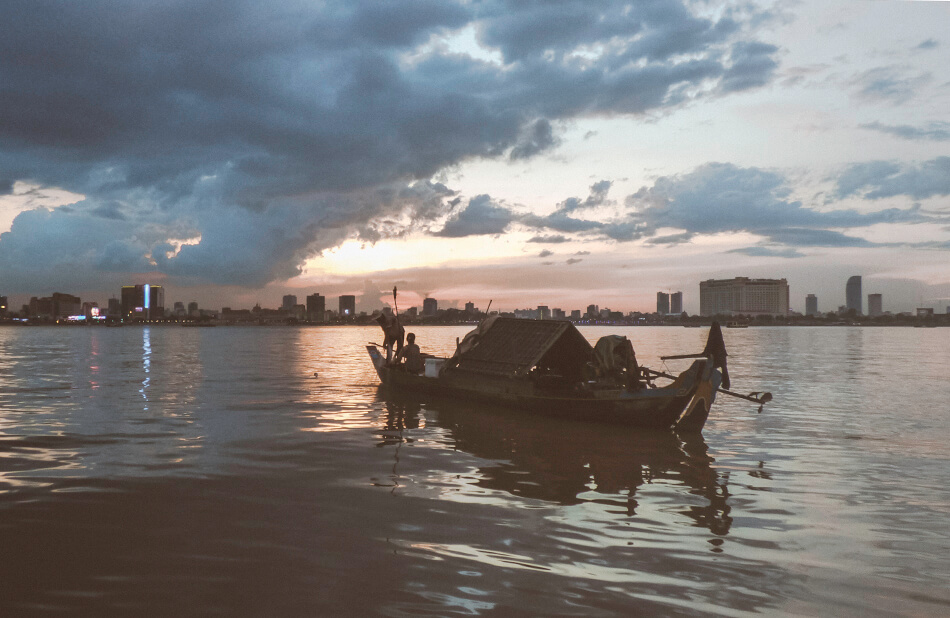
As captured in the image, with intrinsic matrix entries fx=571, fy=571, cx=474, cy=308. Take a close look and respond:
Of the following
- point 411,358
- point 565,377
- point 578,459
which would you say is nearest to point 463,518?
point 578,459

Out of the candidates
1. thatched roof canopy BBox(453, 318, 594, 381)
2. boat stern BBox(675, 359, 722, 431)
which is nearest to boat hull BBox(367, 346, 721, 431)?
boat stern BBox(675, 359, 722, 431)

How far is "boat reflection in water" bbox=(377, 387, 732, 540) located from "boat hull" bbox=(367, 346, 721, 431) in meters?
0.40

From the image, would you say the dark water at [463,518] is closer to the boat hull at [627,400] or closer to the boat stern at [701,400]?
the boat hull at [627,400]

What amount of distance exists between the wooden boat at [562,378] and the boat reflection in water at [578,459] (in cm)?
64

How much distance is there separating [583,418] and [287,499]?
11.8 metres

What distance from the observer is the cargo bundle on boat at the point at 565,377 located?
18344 millimetres

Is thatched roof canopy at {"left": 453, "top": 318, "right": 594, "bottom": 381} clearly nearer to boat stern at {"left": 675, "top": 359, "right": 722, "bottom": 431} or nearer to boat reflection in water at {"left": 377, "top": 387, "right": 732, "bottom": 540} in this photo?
boat reflection in water at {"left": 377, "top": 387, "right": 732, "bottom": 540}

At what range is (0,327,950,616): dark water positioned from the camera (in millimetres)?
6691

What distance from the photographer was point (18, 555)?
768cm

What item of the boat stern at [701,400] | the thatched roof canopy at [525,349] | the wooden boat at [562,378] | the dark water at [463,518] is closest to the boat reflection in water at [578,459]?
the dark water at [463,518]

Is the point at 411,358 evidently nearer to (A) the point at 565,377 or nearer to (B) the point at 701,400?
(A) the point at 565,377

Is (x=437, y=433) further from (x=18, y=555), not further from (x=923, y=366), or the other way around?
(x=923, y=366)

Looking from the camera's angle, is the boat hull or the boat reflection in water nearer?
the boat reflection in water

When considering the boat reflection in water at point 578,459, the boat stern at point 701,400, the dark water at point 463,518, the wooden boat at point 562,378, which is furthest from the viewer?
the wooden boat at point 562,378
